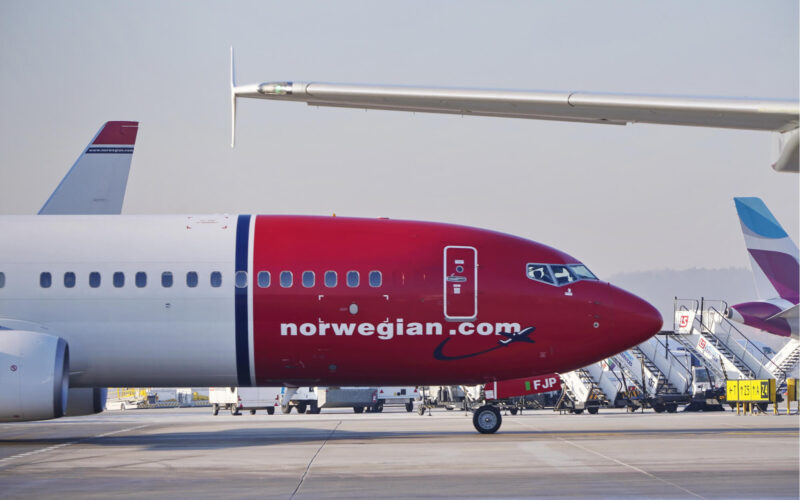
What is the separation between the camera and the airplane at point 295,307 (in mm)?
19688

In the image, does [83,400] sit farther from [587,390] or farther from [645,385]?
[645,385]

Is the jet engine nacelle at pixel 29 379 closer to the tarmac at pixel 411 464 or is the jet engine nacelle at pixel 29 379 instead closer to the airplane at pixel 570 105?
the tarmac at pixel 411 464

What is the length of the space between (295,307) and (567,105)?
42.3 ft

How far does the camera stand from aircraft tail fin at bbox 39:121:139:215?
29.3 m

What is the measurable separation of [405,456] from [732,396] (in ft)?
81.4

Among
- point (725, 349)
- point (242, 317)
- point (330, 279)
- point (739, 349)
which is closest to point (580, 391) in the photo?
point (725, 349)

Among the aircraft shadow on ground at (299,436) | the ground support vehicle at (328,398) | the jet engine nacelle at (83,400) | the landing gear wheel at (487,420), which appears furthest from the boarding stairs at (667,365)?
the jet engine nacelle at (83,400)

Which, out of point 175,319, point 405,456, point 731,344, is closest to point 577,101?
point 405,456

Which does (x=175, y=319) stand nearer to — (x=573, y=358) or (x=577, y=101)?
(x=573, y=358)

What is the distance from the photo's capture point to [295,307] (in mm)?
19609

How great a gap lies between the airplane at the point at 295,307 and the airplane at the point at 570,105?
1216cm

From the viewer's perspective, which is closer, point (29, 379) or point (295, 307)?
point (29, 379)

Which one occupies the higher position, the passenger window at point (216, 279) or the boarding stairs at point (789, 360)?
the passenger window at point (216, 279)

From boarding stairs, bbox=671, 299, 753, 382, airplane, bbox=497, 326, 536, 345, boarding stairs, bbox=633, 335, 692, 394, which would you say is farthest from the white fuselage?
boarding stairs, bbox=671, 299, 753, 382
